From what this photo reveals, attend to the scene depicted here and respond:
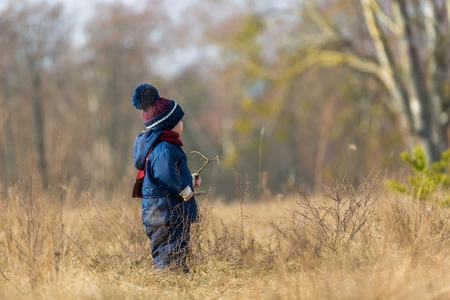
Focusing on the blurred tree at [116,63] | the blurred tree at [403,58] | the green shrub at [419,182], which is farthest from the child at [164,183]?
the blurred tree at [116,63]

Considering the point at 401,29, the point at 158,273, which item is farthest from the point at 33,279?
the point at 401,29

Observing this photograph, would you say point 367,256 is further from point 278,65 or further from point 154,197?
point 278,65

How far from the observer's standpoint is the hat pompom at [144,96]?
4199 mm

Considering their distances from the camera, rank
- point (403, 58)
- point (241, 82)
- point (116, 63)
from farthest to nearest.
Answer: point (116, 63) → point (241, 82) → point (403, 58)

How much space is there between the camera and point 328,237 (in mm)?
4043

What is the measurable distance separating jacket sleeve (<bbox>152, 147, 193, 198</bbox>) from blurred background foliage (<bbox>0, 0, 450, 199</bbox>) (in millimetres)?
666

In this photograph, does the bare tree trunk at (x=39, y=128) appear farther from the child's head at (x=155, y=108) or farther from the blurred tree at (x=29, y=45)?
the child's head at (x=155, y=108)

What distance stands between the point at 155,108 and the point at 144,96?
12cm

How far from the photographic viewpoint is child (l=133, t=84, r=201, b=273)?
399 cm

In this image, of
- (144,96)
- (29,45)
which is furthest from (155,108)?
(29,45)

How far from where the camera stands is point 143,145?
13.8 ft

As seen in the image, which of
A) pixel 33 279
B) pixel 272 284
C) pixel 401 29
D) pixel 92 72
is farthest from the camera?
pixel 92 72

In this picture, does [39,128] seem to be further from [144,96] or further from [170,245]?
[170,245]

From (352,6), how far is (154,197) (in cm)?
1205
